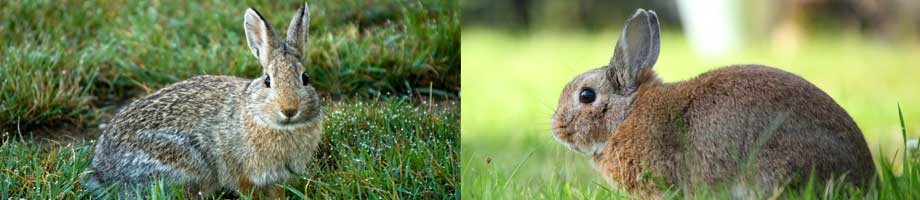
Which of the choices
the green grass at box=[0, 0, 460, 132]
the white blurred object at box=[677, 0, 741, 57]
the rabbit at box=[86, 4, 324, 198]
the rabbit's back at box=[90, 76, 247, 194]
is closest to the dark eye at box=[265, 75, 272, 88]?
the rabbit at box=[86, 4, 324, 198]

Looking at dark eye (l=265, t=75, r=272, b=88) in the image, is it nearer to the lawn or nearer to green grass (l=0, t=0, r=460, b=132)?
the lawn

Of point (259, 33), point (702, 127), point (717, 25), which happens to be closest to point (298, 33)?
point (259, 33)

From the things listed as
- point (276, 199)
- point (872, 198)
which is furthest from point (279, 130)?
point (872, 198)

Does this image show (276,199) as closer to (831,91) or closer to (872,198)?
(872,198)

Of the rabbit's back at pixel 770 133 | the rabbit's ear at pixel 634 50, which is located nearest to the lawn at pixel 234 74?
the rabbit's ear at pixel 634 50

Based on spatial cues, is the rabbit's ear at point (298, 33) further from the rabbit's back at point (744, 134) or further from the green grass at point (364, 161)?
the rabbit's back at point (744, 134)

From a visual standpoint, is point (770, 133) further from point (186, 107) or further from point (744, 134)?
point (186, 107)
